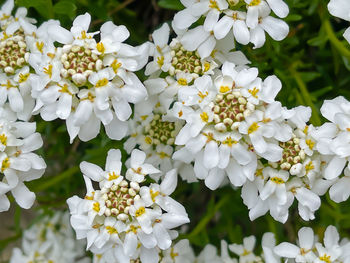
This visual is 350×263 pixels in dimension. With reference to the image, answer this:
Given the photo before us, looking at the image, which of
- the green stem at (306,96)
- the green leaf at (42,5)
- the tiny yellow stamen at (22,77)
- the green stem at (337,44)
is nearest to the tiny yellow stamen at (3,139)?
the tiny yellow stamen at (22,77)

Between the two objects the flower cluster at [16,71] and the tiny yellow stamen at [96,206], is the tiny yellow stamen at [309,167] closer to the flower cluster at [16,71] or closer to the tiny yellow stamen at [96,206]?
the tiny yellow stamen at [96,206]

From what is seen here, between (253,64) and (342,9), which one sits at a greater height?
(342,9)

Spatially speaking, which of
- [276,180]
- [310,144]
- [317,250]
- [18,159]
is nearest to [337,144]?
[310,144]

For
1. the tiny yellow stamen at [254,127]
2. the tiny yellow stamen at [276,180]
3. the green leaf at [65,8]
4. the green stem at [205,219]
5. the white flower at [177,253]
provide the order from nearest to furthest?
the tiny yellow stamen at [254,127] → the tiny yellow stamen at [276,180] → the white flower at [177,253] → the green leaf at [65,8] → the green stem at [205,219]

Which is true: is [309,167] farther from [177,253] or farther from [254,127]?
[177,253]

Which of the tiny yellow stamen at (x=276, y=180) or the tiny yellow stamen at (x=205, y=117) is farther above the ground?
the tiny yellow stamen at (x=205, y=117)

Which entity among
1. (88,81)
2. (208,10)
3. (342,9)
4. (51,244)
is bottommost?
(51,244)

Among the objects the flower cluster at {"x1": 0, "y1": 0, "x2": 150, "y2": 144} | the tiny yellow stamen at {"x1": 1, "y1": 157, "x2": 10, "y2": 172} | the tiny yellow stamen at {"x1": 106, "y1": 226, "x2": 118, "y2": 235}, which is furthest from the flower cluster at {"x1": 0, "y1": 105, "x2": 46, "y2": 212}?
the tiny yellow stamen at {"x1": 106, "y1": 226, "x2": 118, "y2": 235}
